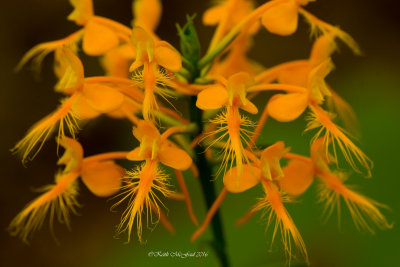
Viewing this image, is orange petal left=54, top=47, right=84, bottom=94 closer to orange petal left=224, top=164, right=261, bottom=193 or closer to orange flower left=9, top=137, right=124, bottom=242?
orange flower left=9, top=137, right=124, bottom=242

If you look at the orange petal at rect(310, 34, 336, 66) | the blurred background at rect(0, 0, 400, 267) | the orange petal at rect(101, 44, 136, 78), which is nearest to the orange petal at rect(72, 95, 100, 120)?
the orange petal at rect(101, 44, 136, 78)

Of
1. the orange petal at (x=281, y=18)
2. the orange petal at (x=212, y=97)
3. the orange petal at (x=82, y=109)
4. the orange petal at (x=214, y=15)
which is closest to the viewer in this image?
the orange petal at (x=212, y=97)

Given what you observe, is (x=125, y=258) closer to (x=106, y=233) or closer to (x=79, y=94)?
(x=106, y=233)

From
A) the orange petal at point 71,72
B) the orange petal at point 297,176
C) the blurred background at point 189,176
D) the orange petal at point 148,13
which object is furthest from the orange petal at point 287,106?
→ the blurred background at point 189,176

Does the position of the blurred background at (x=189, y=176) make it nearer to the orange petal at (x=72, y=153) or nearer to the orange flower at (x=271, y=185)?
the orange petal at (x=72, y=153)

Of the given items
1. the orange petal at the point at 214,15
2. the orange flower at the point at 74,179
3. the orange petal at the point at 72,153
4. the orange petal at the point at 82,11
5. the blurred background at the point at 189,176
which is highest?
the orange petal at the point at 82,11

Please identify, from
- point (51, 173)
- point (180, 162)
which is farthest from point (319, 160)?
point (51, 173)
